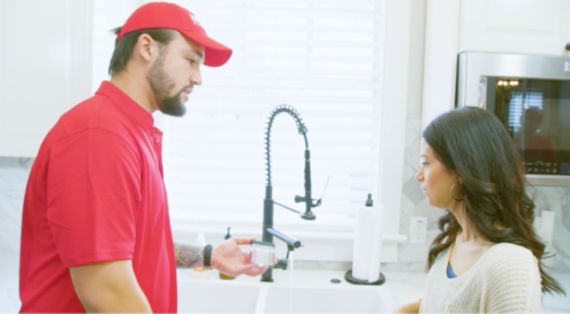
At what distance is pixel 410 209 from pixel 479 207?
0.82 m

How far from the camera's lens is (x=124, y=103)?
37.5 inches

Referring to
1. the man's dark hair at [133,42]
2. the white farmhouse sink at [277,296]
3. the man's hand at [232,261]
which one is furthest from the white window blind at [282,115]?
the man's dark hair at [133,42]

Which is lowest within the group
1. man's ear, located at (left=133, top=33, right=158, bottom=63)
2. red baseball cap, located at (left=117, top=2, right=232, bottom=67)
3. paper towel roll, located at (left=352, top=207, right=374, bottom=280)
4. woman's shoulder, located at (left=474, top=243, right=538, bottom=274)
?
paper towel roll, located at (left=352, top=207, right=374, bottom=280)

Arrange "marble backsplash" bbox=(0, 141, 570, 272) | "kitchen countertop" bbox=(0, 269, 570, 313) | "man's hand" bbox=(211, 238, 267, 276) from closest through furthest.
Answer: "man's hand" bbox=(211, 238, 267, 276)
"kitchen countertop" bbox=(0, 269, 570, 313)
"marble backsplash" bbox=(0, 141, 570, 272)

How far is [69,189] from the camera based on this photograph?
0.76 m

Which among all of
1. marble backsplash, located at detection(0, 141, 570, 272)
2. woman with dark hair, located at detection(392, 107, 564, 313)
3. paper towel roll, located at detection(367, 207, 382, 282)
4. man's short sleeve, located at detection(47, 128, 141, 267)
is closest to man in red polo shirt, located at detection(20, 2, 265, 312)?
man's short sleeve, located at detection(47, 128, 141, 267)

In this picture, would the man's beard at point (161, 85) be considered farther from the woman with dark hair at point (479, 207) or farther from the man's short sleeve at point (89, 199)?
the woman with dark hair at point (479, 207)

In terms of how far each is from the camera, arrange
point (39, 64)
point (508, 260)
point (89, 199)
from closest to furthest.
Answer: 1. point (89, 199)
2. point (508, 260)
3. point (39, 64)

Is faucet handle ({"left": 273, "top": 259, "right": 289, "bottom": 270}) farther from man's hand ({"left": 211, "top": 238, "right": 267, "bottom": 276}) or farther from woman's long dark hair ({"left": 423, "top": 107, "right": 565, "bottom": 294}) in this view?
woman's long dark hair ({"left": 423, "top": 107, "right": 565, "bottom": 294})

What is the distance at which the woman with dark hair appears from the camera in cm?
90

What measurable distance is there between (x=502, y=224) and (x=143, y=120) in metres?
0.96

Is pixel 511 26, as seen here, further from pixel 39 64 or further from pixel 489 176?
pixel 39 64

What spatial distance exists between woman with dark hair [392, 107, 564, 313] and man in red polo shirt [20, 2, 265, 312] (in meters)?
0.67

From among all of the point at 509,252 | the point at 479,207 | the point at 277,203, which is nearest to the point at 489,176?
the point at 479,207
